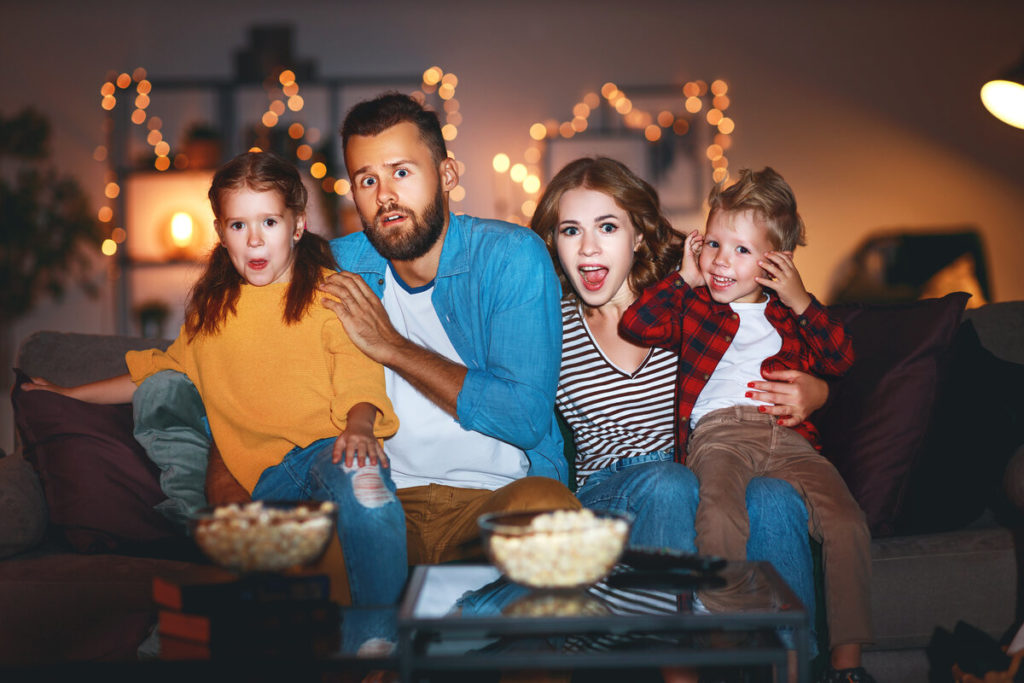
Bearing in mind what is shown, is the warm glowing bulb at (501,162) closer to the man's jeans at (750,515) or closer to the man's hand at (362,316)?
the man's hand at (362,316)

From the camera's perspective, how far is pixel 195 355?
1.99 m

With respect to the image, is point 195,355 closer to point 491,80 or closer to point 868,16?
point 491,80

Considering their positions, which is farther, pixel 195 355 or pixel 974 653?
pixel 195 355

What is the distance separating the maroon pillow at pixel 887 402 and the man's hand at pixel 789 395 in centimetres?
11

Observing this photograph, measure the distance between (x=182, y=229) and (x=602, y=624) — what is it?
4439mm

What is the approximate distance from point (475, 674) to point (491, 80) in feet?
13.6

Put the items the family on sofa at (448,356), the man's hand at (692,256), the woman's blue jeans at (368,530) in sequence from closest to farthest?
the woman's blue jeans at (368,530) < the family on sofa at (448,356) < the man's hand at (692,256)

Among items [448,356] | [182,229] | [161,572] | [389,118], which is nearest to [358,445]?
[448,356]

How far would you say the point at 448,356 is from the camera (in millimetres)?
2020

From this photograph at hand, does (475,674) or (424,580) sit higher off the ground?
(424,580)

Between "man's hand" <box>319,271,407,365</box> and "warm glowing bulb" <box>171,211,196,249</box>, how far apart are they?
3402mm

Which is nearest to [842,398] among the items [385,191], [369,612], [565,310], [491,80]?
[565,310]

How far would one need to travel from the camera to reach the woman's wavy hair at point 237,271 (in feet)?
6.40

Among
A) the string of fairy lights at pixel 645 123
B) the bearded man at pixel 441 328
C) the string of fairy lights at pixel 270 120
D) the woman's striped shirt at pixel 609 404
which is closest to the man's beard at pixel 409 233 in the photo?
the bearded man at pixel 441 328
